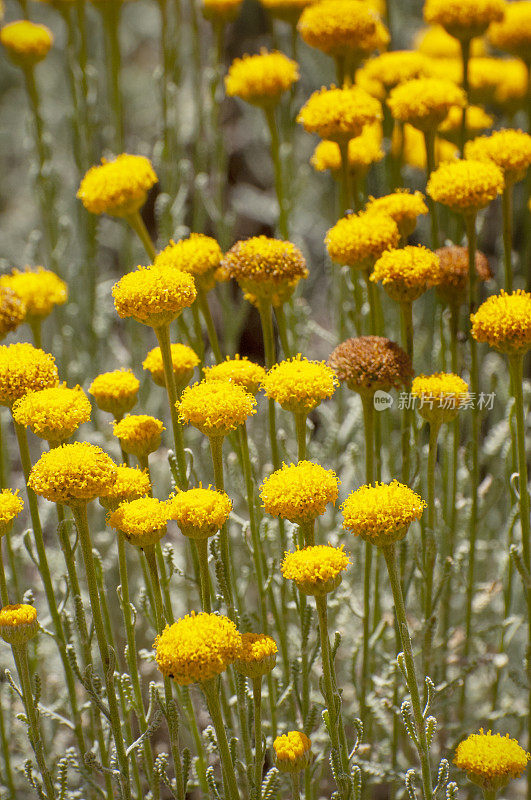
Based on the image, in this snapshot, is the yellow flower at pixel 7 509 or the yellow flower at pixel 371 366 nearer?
the yellow flower at pixel 7 509

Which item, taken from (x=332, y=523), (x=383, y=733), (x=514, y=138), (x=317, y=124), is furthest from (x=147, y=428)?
(x=383, y=733)

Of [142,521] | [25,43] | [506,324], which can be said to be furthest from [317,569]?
[25,43]

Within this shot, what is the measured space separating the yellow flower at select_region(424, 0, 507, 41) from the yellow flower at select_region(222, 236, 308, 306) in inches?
24.1

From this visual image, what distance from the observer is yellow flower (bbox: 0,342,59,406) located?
113 centimetres

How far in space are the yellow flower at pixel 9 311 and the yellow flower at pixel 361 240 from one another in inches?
18.1

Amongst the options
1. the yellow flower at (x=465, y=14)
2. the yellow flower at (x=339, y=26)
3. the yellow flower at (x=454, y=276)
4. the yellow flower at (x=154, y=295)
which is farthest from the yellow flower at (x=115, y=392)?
the yellow flower at (x=465, y=14)

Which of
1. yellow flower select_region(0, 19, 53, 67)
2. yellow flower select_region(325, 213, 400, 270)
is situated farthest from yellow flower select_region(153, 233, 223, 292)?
yellow flower select_region(0, 19, 53, 67)

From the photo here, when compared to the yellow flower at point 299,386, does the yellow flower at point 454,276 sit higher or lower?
higher

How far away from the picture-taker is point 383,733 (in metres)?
1.86

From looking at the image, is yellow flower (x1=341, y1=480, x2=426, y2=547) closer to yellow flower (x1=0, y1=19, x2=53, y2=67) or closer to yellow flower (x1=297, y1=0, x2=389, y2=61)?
yellow flower (x1=297, y1=0, x2=389, y2=61)

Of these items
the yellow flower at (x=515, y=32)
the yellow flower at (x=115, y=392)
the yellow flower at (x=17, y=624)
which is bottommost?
the yellow flower at (x=17, y=624)

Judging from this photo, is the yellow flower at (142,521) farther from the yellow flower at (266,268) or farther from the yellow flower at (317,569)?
the yellow flower at (266,268)

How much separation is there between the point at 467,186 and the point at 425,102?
0.27 m

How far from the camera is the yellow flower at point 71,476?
3.22 ft
